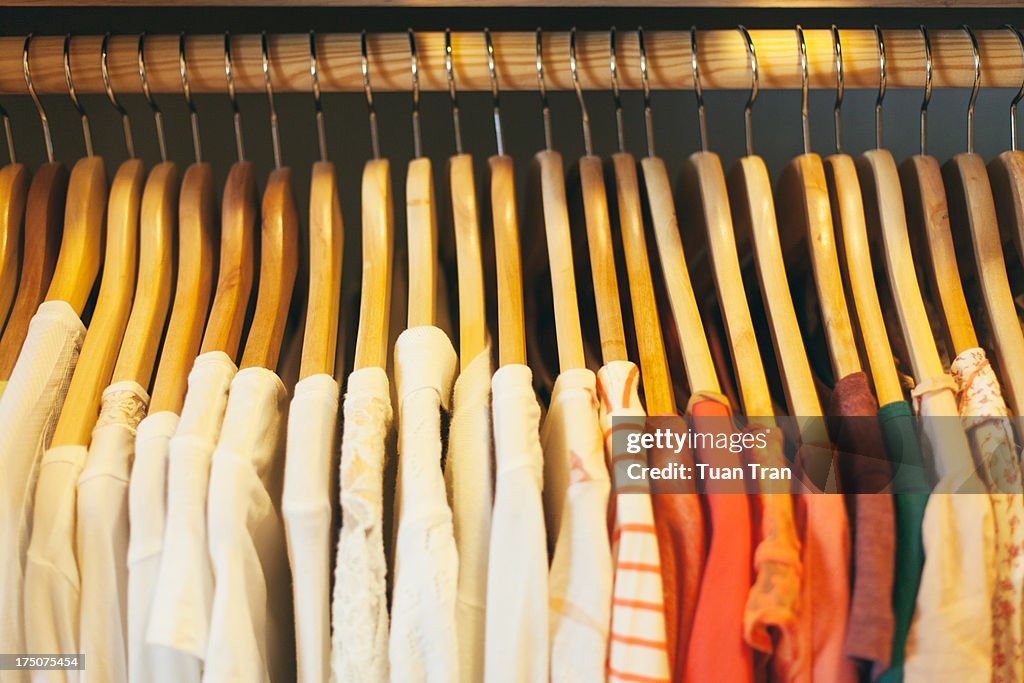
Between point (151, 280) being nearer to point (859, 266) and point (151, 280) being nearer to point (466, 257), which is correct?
point (466, 257)

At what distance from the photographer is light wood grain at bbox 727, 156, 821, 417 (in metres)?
0.61

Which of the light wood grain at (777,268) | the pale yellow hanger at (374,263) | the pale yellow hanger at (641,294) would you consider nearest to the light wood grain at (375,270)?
the pale yellow hanger at (374,263)

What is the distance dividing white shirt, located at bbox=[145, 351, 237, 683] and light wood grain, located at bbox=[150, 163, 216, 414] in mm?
39

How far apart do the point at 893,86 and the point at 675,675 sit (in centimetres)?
58

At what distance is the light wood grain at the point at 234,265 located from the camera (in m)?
0.63

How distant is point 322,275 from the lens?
0.65 m

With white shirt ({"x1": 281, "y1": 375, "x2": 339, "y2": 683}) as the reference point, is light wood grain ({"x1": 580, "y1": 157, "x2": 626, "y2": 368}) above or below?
above

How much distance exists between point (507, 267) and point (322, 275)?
0.51 feet

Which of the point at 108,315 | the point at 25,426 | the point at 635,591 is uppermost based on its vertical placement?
the point at 108,315

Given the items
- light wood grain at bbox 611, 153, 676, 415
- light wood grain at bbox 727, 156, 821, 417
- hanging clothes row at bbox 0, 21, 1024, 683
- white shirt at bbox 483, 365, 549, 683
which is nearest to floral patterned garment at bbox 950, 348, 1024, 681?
hanging clothes row at bbox 0, 21, 1024, 683

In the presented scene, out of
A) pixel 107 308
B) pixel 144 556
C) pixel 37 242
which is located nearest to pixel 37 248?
pixel 37 242

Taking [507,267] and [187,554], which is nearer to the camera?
[187,554]

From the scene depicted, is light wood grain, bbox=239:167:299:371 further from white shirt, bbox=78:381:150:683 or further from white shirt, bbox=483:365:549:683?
white shirt, bbox=483:365:549:683

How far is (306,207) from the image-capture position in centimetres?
109
